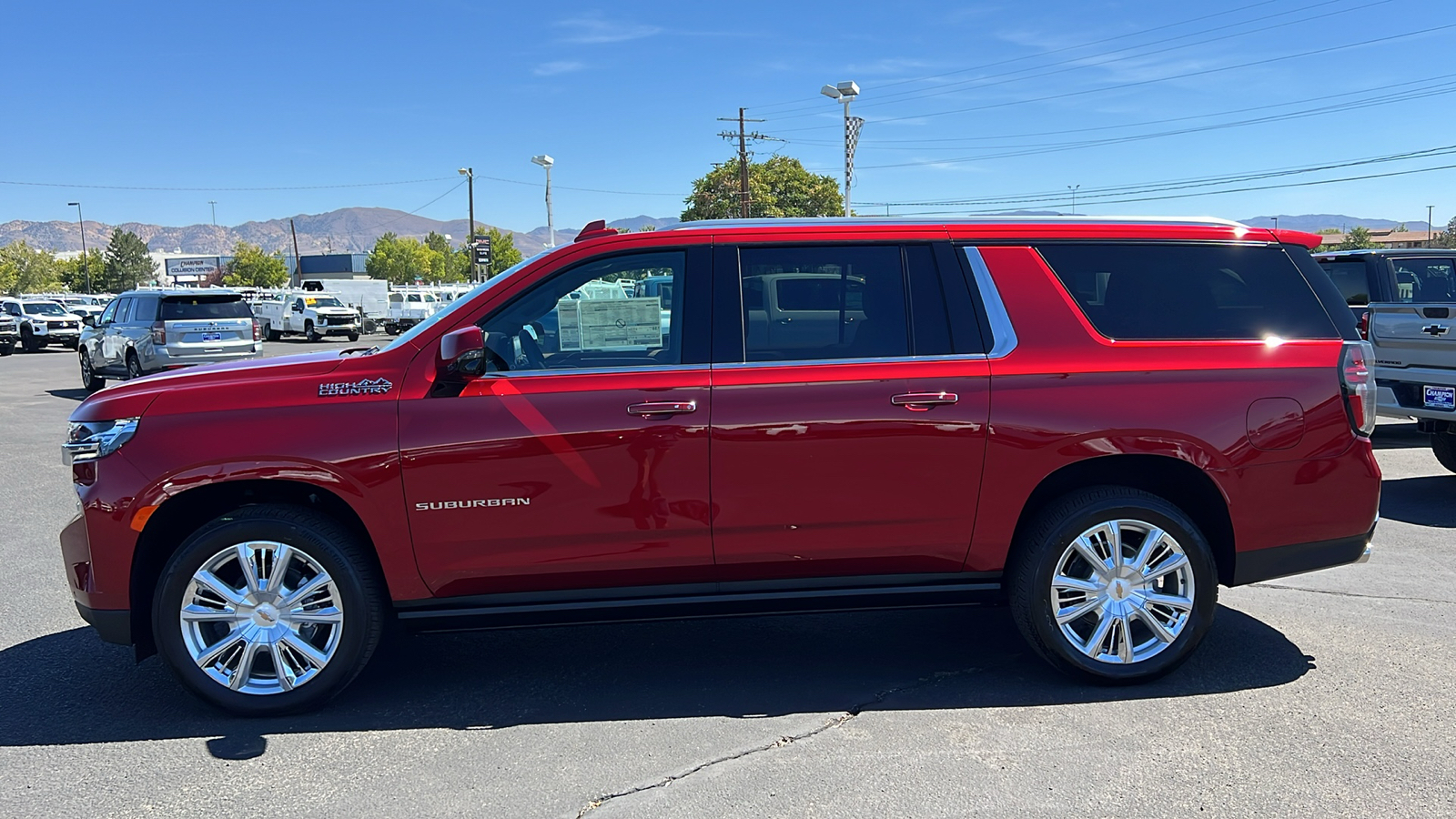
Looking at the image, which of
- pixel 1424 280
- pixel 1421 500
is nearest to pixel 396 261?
pixel 1424 280

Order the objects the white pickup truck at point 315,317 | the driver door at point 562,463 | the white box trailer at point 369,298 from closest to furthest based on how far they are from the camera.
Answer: the driver door at point 562,463, the white pickup truck at point 315,317, the white box trailer at point 369,298

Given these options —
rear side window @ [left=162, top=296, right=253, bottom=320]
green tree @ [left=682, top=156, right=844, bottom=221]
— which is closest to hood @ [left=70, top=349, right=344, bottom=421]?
rear side window @ [left=162, top=296, right=253, bottom=320]

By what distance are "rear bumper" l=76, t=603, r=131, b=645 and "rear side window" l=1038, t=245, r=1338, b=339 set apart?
394 centimetres

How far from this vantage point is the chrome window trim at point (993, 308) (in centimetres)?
420

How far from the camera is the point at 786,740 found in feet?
12.4

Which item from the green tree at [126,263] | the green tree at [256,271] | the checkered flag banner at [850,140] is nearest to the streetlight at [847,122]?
the checkered flag banner at [850,140]

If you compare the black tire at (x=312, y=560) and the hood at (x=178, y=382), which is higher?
the hood at (x=178, y=382)

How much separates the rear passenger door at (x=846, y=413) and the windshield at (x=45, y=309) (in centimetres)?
3650

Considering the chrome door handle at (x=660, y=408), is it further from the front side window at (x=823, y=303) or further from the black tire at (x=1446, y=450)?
the black tire at (x=1446, y=450)

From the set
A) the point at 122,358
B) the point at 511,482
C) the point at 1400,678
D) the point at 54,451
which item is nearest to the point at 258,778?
the point at 511,482

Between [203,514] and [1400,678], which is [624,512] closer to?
[203,514]

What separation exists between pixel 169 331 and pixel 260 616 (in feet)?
49.6

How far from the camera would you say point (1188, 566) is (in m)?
4.23

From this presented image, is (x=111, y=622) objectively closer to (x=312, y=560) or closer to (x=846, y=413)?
(x=312, y=560)
